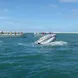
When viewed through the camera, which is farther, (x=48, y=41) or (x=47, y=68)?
(x=48, y=41)

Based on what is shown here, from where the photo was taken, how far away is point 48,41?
92.2m

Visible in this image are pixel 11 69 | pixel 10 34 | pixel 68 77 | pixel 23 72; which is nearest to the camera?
pixel 68 77

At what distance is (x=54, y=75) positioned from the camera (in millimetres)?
33344

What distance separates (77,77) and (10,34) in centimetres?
16147

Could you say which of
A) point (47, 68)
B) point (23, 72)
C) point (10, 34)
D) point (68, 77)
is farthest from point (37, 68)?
point (10, 34)

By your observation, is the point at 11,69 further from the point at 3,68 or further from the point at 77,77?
the point at 77,77

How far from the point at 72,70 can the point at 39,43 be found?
53.7 meters

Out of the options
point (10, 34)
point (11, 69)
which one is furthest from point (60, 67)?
point (10, 34)

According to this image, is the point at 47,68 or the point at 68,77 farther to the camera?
the point at 47,68

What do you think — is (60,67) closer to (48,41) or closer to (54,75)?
(54,75)

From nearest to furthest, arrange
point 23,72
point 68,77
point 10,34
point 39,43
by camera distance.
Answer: point 68,77
point 23,72
point 39,43
point 10,34

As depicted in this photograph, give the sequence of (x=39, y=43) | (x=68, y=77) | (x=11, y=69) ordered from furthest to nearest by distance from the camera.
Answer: (x=39, y=43), (x=11, y=69), (x=68, y=77)

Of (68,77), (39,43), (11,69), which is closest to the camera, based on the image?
(68,77)

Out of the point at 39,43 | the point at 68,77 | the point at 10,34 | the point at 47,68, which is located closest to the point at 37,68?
the point at 47,68
